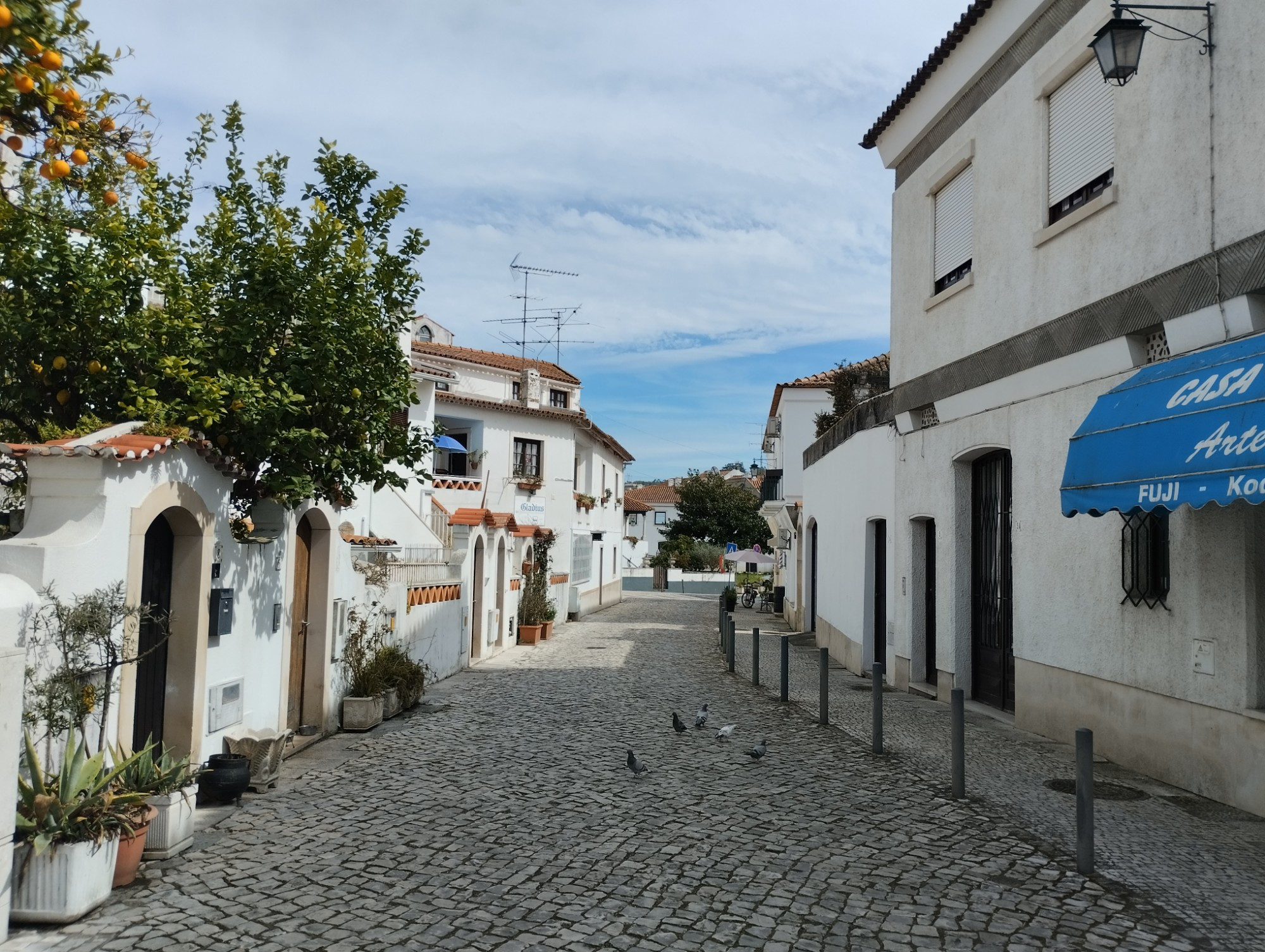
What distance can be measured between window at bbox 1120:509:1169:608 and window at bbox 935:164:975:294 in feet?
15.5

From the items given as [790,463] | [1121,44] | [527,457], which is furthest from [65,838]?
[790,463]

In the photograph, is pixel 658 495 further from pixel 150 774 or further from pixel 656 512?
pixel 150 774

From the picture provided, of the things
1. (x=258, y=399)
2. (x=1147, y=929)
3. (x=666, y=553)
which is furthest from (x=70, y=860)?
(x=666, y=553)

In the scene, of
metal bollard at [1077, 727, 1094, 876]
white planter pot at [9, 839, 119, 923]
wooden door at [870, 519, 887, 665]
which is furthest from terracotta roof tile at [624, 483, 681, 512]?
white planter pot at [9, 839, 119, 923]

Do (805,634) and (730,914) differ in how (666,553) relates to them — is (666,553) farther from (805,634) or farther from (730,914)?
(730,914)

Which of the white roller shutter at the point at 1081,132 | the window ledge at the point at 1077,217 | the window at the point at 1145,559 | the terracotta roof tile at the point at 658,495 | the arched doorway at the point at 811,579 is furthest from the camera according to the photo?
the terracotta roof tile at the point at 658,495

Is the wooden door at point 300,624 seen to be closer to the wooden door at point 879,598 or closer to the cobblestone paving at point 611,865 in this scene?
the cobblestone paving at point 611,865

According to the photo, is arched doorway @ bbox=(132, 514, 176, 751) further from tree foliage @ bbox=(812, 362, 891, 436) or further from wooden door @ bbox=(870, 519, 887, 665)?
tree foliage @ bbox=(812, 362, 891, 436)

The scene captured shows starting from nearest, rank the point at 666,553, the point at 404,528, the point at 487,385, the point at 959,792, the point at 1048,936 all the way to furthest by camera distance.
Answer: the point at 1048,936 < the point at 959,792 < the point at 404,528 < the point at 487,385 < the point at 666,553

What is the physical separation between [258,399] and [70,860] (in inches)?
155

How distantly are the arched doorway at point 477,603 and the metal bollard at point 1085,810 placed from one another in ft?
42.3

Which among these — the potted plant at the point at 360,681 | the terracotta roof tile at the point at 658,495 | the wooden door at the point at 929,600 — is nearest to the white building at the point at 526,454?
the wooden door at the point at 929,600

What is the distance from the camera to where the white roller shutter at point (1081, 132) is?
944cm

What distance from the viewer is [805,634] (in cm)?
2455
